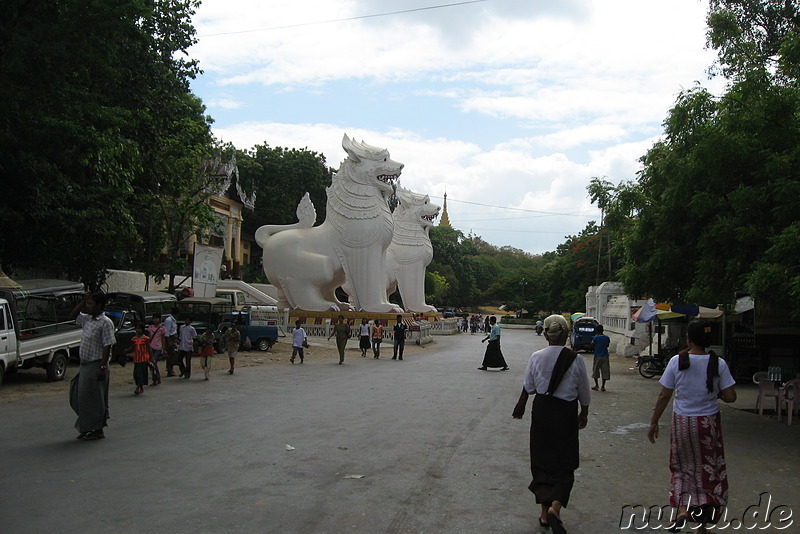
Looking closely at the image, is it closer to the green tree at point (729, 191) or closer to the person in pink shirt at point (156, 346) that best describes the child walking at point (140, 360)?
the person in pink shirt at point (156, 346)

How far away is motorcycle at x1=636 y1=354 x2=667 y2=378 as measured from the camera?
17.1 m

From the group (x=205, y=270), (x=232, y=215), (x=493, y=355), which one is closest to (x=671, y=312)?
(x=493, y=355)

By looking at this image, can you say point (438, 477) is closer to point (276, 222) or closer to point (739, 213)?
point (739, 213)

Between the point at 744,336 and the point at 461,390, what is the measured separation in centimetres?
798

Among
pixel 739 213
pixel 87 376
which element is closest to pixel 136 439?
pixel 87 376

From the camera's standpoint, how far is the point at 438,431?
27.6 ft

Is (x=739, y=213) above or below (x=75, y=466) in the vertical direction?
above

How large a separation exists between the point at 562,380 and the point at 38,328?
10958 millimetres

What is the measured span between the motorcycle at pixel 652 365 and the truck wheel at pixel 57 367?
13.0 m

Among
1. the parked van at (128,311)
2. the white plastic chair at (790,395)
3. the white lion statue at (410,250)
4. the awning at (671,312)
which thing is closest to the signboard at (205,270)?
the parked van at (128,311)

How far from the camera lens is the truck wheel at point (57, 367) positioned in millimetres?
13062

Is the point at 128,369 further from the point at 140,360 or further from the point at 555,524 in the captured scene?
the point at 555,524

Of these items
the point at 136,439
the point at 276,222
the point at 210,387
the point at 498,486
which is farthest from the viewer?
the point at 276,222

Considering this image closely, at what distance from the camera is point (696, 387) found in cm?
495
